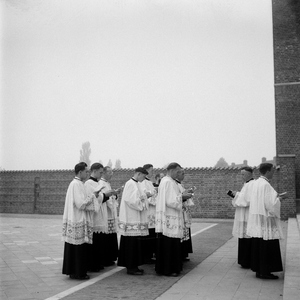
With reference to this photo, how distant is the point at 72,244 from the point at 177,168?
2.31 m

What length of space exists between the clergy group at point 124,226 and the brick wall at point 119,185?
11.5 m

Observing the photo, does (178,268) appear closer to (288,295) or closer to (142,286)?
(142,286)

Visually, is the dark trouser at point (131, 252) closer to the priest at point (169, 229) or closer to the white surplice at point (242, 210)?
the priest at point (169, 229)

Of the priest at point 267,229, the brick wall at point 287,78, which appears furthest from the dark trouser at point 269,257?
the brick wall at point 287,78

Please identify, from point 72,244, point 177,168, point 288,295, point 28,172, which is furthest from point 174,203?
point 28,172

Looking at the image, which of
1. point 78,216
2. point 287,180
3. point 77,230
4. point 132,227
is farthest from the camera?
point 287,180

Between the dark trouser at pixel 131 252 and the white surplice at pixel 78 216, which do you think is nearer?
the white surplice at pixel 78 216

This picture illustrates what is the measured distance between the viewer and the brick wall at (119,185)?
1802 centimetres

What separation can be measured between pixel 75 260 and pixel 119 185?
573 inches

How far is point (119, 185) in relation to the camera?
21.0 metres

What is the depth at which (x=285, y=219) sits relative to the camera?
17.0 metres

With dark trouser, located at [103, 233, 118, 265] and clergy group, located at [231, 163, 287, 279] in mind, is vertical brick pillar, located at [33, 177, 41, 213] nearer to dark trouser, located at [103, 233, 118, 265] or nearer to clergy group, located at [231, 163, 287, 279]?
dark trouser, located at [103, 233, 118, 265]

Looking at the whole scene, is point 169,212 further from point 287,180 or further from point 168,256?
point 287,180

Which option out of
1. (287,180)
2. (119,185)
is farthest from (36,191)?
(287,180)
